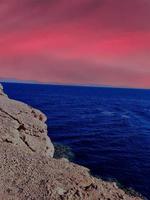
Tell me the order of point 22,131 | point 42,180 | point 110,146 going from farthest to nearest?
1. point 110,146
2. point 22,131
3. point 42,180

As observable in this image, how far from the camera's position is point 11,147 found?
33500mm

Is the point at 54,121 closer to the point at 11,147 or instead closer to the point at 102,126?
the point at 102,126

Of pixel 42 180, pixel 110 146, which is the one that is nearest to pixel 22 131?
pixel 42 180

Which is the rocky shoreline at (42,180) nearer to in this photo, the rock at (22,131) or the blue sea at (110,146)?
the rock at (22,131)

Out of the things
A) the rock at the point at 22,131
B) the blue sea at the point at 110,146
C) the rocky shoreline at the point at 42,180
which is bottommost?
the blue sea at the point at 110,146

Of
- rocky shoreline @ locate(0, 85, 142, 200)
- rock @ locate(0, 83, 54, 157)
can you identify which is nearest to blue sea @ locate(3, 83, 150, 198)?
rock @ locate(0, 83, 54, 157)

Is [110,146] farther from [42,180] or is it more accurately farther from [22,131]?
[42,180]

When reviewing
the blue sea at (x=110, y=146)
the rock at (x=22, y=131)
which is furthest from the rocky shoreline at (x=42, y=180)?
the blue sea at (x=110, y=146)

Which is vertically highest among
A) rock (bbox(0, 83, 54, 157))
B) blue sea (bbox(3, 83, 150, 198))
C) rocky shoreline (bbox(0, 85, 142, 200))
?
rock (bbox(0, 83, 54, 157))

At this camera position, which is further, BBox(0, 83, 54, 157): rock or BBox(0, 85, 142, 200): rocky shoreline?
BBox(0, 83, 54, 157): rock

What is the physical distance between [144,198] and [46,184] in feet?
68.1

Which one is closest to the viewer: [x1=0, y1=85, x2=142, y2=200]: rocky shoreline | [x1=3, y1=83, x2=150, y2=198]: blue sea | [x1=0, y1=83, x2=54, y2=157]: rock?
[x1=0, y1=85, x2=142, y2=200]: rocky shoreline

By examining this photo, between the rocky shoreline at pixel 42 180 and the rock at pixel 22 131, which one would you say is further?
the rock at pixel 22 131

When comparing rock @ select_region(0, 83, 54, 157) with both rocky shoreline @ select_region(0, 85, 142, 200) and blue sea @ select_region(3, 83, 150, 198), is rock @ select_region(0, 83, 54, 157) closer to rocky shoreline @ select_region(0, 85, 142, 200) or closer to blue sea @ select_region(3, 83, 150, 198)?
rocky shoreline @ select_region(0, 85, 142, 200)
